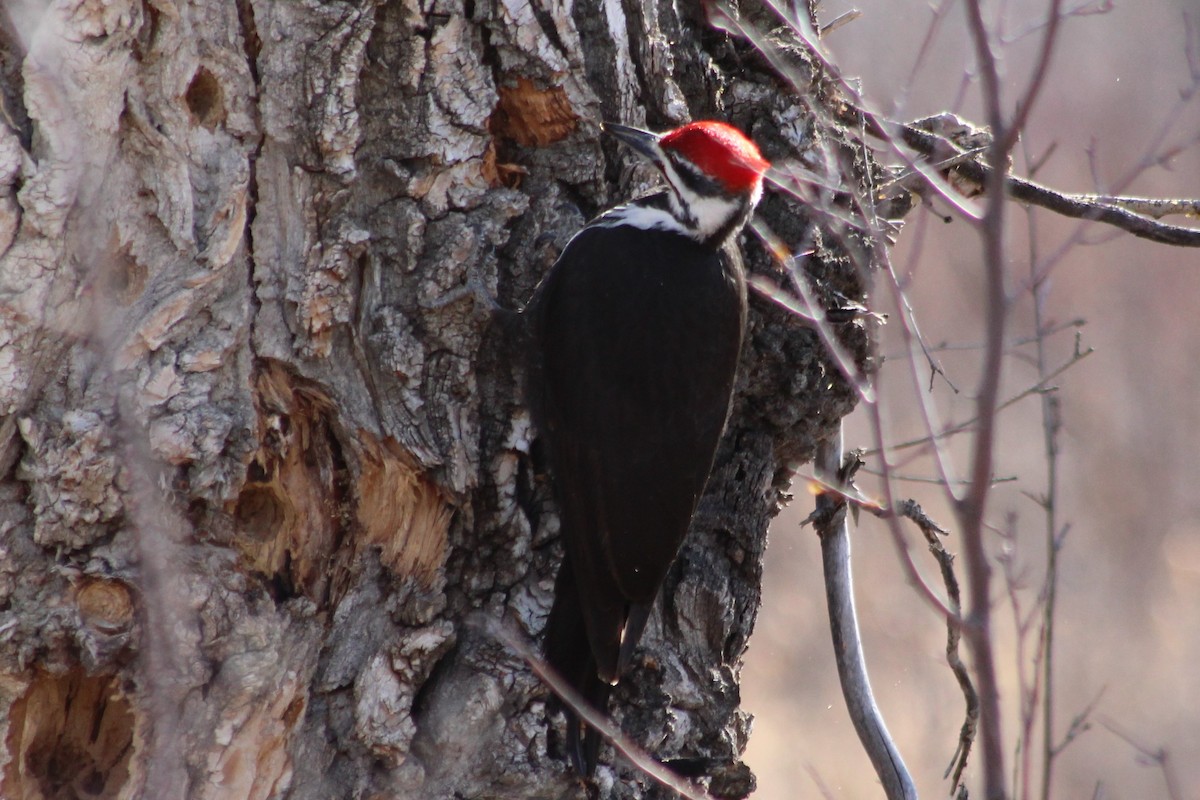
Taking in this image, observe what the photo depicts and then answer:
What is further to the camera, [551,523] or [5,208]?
[551,523]

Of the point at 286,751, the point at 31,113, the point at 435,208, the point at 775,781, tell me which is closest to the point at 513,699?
A: the point at 286,751

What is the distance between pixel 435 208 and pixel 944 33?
22.3 ft

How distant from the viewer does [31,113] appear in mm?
2213

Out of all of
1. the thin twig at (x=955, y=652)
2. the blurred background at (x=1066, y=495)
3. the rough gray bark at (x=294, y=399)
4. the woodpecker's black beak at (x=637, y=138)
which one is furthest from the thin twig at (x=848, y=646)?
the blurred background at (x=1066, y=495)

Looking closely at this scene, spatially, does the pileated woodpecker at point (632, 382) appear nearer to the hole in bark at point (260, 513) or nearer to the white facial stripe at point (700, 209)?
the white facial stripe at point (700, 209)

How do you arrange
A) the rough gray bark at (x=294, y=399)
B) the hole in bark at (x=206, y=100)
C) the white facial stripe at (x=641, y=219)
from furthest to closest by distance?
1. the white facial stripe at (x=641, y=219)
2. the hole in bark at (x=206, y=100)
3. the rough gray bark at (x=294, y=399)

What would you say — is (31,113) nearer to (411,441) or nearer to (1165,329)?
(411,441)

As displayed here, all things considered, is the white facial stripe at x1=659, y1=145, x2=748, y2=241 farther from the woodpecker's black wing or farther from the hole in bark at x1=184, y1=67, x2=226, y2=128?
the hole in bark at x1=184, y1=67, x2=226, y2=128

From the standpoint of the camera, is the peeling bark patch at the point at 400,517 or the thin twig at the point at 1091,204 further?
the thin twig at the point at 1091,204

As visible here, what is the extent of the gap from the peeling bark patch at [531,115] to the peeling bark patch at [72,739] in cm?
137

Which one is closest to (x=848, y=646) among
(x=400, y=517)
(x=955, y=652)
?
(x=955, y=652)

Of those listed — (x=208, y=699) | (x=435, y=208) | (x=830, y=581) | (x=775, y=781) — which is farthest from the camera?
(x=775, y=781)

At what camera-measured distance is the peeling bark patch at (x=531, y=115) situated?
266 centimetres

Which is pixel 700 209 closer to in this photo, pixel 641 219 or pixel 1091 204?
pixel 641 219
